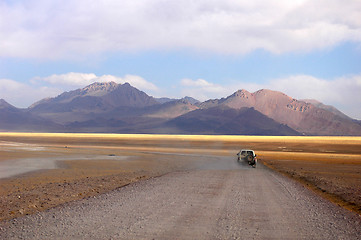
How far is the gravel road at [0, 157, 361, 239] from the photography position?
30.2 feet

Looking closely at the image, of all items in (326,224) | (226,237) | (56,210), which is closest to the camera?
(226,237)

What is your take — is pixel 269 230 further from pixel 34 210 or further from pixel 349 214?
pixel 34 210

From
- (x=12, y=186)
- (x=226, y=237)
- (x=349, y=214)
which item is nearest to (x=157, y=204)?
(x=226, y=237)

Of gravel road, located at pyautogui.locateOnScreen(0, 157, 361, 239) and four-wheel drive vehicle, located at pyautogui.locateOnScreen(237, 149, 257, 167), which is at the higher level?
four-wheel drive vehicle, located at pyautogui.locateOnScreen(237, 149, 257, 167)

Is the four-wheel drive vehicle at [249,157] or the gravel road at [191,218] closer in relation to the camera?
the gravel road at [191,218]

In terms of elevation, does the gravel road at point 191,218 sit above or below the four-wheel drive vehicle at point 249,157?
below

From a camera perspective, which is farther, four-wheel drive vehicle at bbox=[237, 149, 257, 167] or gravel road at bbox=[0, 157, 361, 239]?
four-wheel drive vehicle at bbox=[237, 149, 257, 167]

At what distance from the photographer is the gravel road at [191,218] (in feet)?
30.2

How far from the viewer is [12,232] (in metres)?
9.33

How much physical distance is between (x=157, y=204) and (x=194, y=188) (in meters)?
5.10

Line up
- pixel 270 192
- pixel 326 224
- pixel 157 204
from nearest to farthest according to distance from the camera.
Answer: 1. pixel 326 224
2. pixel 157 204
3. pixel 270 192

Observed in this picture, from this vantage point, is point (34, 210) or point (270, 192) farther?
point (270, 192)

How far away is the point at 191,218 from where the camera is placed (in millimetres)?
10977

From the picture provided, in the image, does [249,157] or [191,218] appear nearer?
[191,218]
